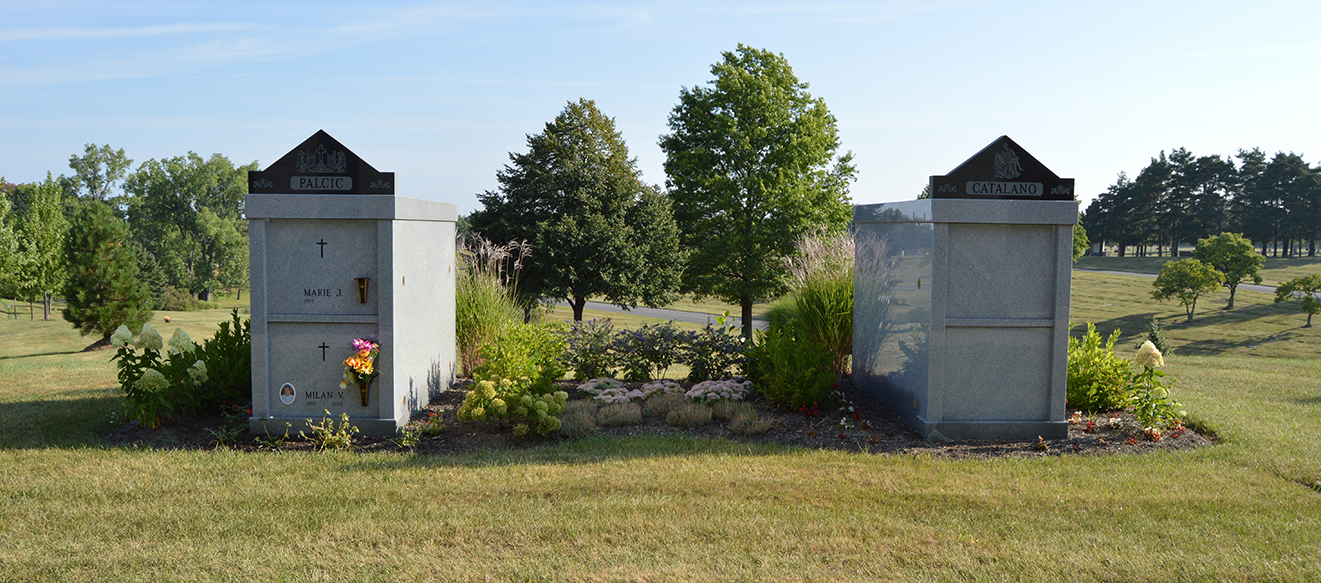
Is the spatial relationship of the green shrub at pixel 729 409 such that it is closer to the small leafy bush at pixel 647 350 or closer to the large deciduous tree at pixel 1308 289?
the small leafy bush at pixel 647 350

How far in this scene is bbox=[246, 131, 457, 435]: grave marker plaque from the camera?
6391mm

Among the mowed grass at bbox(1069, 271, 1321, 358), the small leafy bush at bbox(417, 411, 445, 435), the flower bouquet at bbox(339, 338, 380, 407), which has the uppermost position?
A: the flower bouquet at bbox(339, 338, 380, 407)

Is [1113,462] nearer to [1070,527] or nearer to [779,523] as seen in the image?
[1070,527]

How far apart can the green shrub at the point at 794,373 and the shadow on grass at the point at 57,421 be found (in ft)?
19.4

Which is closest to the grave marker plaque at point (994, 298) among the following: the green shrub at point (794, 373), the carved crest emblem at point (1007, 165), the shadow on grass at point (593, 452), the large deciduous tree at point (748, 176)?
the carved crest emblem at point (1007, 165)

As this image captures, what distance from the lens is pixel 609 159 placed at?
2511 centimetres

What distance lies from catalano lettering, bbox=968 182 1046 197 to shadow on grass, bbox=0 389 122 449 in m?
7.69

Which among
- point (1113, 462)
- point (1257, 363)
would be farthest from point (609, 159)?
point (1113, 462)

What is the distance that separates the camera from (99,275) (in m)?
19.5

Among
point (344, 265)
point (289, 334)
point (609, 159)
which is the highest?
point (609, 159)

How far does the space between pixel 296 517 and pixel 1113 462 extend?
5.82 m

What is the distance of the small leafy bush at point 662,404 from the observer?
24.2 ft

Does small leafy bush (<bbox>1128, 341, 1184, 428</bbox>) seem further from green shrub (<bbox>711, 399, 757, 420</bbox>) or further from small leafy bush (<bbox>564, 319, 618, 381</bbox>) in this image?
small leafy bush (<bbox>564, 319, 618, 381</bbox>)

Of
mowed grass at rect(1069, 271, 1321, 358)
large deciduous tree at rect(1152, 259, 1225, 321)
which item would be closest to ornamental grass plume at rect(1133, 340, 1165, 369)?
mowed grass at rect(1069, 271, 1321, 358)
